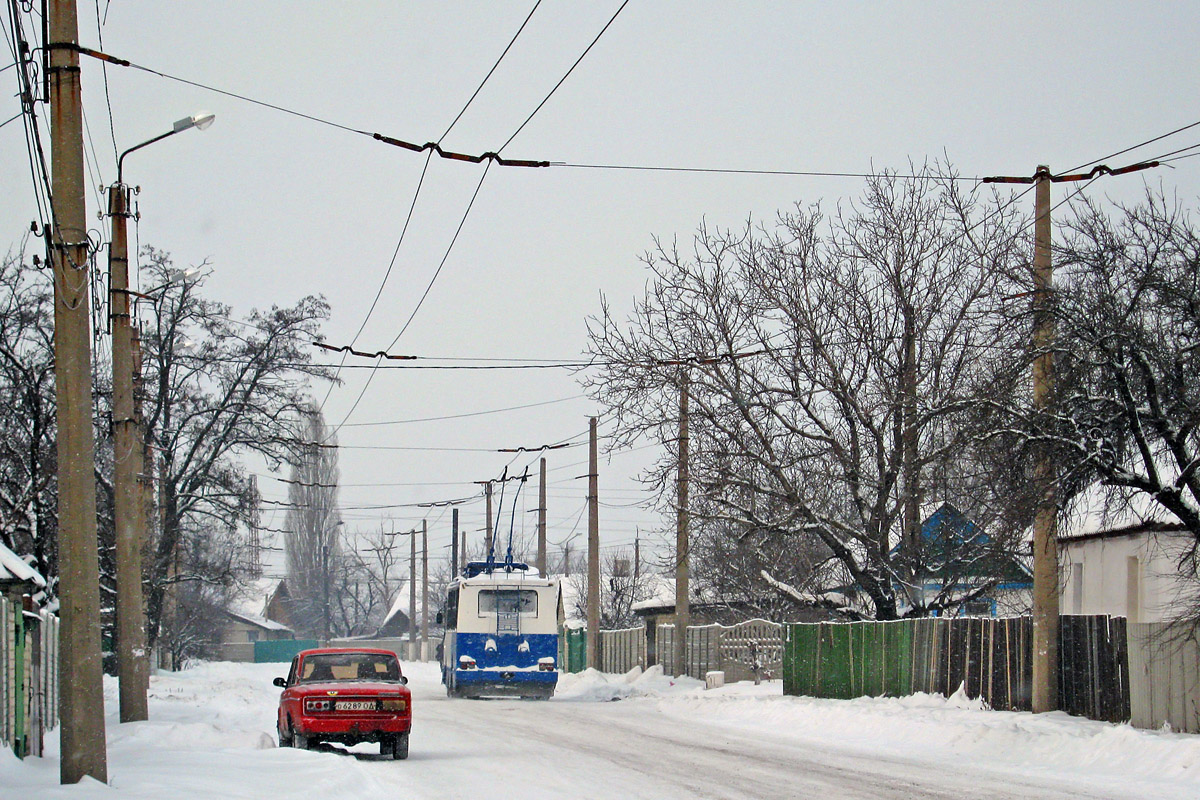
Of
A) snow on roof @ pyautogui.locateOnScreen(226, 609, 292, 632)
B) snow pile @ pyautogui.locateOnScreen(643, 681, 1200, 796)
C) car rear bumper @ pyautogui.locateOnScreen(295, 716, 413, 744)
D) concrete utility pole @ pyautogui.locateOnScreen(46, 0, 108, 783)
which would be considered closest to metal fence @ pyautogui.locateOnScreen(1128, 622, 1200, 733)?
snow pile @ pyautogui.locateOnScreen(643, 681, 1200, 796)

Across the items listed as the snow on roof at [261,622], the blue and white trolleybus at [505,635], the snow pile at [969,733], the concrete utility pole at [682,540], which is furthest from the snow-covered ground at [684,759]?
the snow on roof at [261,622]

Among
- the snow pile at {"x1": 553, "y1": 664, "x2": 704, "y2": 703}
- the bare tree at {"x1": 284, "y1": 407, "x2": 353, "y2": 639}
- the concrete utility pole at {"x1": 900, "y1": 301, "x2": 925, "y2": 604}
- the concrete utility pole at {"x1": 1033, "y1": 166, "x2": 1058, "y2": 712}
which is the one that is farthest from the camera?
the bare tree at {"x1": 284, "y1": 407, "x2": 353, "y2": 639}

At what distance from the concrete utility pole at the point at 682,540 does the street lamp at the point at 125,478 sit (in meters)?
10.8

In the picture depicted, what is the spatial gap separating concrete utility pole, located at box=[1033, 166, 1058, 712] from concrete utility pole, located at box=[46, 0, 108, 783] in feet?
35.0

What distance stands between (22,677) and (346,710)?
377 centimetres

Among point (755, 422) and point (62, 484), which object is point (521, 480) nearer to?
point (755, 422)

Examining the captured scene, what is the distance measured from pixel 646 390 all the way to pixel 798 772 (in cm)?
1288

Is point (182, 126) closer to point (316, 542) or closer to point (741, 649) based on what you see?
point (741, 649)

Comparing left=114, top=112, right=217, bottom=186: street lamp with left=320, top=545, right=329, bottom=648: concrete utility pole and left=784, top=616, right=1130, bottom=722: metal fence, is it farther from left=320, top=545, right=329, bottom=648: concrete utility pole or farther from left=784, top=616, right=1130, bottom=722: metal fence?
left=320, top=545, right=329, bottom=648: concrete utility pole

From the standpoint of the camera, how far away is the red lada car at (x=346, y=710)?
52.7 ft

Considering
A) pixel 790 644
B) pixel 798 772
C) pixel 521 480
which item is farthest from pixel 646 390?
pixel 521 480

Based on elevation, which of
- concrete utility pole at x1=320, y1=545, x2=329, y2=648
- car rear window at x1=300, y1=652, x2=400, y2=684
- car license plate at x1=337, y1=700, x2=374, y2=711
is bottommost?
concrete utility pole at x1=320, y1=545, x2=329, y2=648

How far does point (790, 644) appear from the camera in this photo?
27.4 m

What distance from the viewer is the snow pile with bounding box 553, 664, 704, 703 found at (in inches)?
1326
